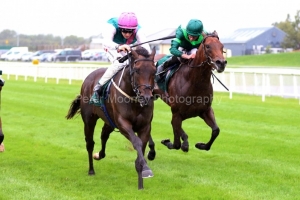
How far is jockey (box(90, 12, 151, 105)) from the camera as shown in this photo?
7.21 meters

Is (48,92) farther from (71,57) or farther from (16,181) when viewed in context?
(71,57)

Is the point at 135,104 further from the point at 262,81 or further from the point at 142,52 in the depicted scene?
the point at 262,81

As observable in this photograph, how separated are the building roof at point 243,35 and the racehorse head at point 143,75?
179 feet

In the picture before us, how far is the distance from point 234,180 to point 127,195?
145 centimetres

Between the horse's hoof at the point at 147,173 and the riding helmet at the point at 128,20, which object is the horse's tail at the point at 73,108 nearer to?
the riding helmet at the point at 128,20

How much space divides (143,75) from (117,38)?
160 cm

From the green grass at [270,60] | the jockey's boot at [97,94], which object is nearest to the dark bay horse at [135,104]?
the jockey's boot at [97,94]

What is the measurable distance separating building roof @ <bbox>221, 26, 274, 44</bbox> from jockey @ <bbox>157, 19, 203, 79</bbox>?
172 ft

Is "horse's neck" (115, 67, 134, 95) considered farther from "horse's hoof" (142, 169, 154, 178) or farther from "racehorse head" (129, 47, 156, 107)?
"horse's hoof" (142, 169, 154, 178)

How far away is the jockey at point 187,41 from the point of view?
7.98 meters

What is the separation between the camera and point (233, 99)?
57.7ft

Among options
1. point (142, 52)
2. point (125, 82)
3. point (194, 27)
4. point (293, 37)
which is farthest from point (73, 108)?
point (293, 37)

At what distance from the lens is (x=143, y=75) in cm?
618

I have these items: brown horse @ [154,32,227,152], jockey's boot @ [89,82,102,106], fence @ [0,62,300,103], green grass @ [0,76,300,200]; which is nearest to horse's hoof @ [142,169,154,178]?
green grass @ [0,76,300,200]
